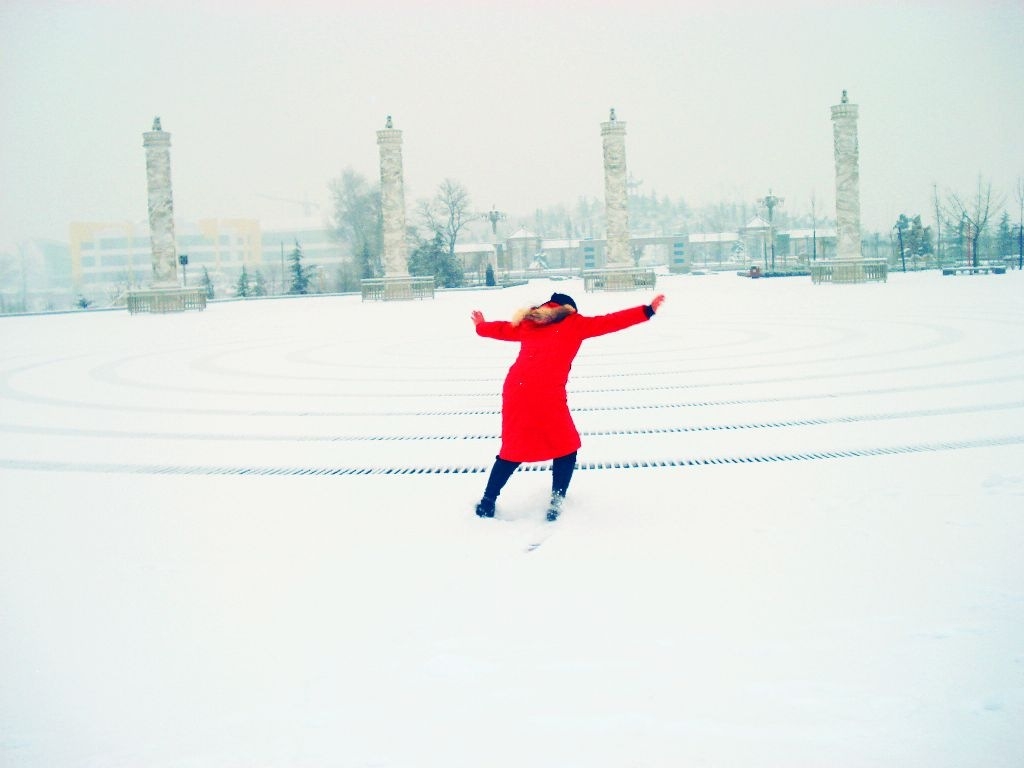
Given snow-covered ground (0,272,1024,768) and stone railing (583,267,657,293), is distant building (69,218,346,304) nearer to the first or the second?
stone railing (583,267,657,293)

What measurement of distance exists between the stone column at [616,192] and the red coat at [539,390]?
2935cm

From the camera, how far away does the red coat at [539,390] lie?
500cm

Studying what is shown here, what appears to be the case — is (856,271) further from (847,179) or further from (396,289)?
(396,289)

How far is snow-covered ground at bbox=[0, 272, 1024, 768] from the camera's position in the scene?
2.82 m

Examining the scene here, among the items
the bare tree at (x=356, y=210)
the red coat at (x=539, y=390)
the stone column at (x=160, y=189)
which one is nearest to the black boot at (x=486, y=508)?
the red coat at (x=539, y=390)

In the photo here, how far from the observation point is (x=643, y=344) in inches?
551

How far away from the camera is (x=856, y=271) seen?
31.0 meters

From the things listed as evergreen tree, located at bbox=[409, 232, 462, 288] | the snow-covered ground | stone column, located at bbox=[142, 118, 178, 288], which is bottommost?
the snow-covered ground

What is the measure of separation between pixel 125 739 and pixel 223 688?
0.37 metres

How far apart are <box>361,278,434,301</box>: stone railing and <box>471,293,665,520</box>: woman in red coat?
2798cm

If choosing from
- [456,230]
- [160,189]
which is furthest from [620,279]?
[456,230]

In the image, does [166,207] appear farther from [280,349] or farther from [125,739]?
[125,739]

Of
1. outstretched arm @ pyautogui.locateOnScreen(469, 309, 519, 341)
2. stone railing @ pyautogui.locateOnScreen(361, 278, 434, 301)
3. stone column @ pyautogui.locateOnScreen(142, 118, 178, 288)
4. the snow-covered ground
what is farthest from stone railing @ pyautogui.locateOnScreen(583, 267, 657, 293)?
outstretched arm @ pyautogui.locateOnScreen(469, 309, 519, 341)

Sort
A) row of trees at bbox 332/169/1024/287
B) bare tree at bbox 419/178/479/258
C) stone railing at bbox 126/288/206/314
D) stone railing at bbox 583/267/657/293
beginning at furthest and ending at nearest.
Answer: bare tree at bbox 419/178/479/258, row of trees at bbox 332/169/1024/287, stone railing at bbox 583/267/657/293, stone railing at bbox 126/288/206/314
